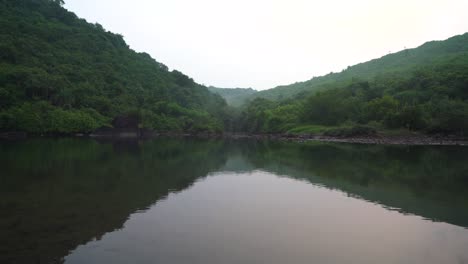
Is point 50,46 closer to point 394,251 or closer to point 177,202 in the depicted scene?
point 177,202

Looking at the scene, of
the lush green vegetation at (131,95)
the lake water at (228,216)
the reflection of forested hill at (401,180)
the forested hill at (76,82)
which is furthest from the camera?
the forested hill at (76,82)

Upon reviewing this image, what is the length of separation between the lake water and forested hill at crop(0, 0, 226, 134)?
57.9 m

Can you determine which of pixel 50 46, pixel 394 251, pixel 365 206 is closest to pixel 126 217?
pixel 394 251

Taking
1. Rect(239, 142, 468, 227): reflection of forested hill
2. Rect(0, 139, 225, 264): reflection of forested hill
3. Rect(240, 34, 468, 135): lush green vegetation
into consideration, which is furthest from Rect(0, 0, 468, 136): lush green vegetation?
Rect(0, 139, 225, 264): reflection of forested hill

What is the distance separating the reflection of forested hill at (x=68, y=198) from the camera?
10547mm

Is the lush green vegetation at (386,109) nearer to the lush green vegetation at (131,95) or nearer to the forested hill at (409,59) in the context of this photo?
the lush green vegetation at (131,95)

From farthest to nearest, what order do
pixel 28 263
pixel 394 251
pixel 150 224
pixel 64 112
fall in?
pixel 64 112 → pixel 150 224 → pixel 394 251 → pixel 28 263

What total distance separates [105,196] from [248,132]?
4272 inches

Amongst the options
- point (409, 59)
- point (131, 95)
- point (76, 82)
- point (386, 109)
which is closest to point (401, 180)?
point (386, 109)

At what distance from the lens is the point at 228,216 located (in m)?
14.7

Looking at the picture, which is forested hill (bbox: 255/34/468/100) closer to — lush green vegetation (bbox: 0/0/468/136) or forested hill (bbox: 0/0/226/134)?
lush green vegetation (bbox: 0/0/468/136)

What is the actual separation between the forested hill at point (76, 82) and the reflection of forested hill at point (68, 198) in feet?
178

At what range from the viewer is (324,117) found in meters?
100

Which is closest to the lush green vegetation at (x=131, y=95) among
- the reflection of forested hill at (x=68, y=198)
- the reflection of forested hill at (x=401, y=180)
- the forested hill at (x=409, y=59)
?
the forested hill at (x=409, y=59)
